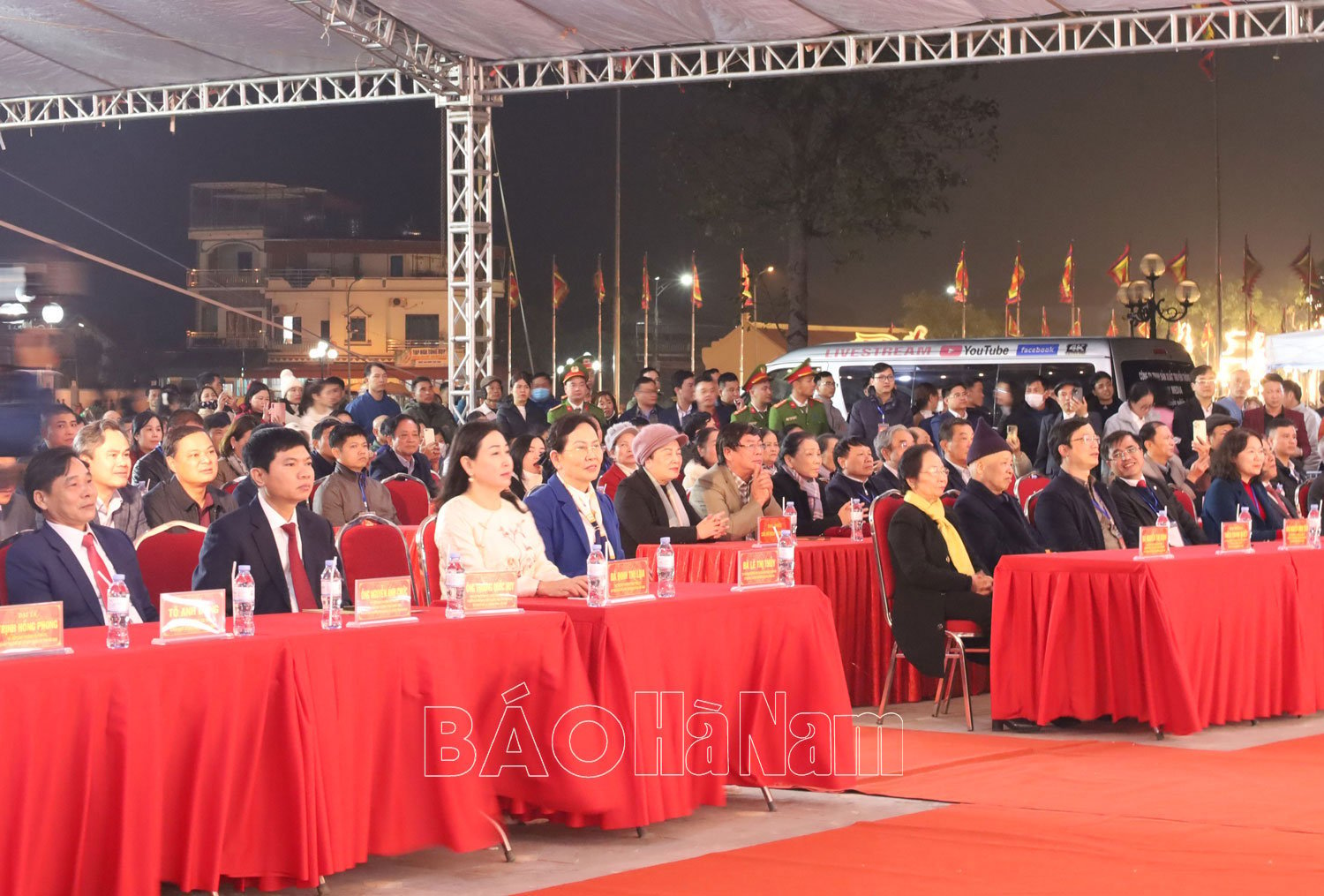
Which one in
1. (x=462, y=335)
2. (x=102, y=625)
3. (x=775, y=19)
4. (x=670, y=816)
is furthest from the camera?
(x=462, y=335)

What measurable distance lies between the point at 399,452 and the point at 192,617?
17.7ft

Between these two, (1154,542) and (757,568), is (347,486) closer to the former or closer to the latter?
(757,568)

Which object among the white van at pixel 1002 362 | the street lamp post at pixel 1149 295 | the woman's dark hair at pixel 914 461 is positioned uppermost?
the street lamp post at pixel 1149 295

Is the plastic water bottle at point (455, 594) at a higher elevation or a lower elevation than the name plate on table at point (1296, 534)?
lower

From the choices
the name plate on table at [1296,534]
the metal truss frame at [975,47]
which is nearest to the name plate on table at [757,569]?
the name plate on table at [1296,534]

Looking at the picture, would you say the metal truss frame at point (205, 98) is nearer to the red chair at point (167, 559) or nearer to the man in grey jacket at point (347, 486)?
the man in grey jacket at point (347, 486)

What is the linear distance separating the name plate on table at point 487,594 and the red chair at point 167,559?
1.07 meters

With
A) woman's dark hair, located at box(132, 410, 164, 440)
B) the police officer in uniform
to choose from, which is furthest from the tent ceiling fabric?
woman's dark hair, located at box(132, 410, 164, 440)

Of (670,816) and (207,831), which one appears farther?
(670,816)

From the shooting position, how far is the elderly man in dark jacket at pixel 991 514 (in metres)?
6.57

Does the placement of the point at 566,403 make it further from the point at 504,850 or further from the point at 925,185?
the point at 925,185

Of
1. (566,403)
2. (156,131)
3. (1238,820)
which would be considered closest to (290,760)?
(1238,820)

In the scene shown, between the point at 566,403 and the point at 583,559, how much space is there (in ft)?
23.2

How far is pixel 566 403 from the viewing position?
40.2 feet
